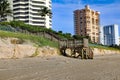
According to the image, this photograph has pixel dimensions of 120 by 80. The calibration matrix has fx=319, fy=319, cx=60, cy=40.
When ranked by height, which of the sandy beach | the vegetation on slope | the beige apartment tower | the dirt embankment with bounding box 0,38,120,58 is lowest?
the sandy beach

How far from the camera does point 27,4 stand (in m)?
156

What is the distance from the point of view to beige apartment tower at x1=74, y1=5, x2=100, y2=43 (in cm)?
→ 18150

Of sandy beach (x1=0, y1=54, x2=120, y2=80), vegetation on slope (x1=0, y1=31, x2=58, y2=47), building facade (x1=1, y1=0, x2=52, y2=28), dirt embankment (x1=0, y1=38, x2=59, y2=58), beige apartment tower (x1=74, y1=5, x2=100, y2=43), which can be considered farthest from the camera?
beige apartment tower (x1=74, y1=5, x2=100, y2=43)

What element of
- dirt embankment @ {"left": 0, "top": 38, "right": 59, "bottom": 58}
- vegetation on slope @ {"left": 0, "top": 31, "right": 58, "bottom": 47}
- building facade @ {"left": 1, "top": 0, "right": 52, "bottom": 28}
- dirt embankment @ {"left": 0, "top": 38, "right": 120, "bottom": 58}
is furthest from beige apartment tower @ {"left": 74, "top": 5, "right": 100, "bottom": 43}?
dirt embankment @ {"left": 0, "top": 38, "right": 59, "bottom": 58}

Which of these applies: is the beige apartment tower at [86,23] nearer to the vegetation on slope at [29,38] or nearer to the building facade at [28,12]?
the building facade at [28,12]

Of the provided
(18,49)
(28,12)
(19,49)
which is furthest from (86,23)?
(18,49)

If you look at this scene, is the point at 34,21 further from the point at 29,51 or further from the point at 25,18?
the point at 29,51

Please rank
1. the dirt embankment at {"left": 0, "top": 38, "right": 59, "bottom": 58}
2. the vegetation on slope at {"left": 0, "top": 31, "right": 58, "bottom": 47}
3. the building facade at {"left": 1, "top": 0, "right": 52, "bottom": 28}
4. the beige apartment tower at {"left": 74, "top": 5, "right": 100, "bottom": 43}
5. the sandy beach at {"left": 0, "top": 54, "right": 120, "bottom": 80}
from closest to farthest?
the sandy beach at {"left": 0, "top": 54, "right": 120, "bottom": 80} → the dirt embankment at {"left": 0, "top": 38, "right": 59, "bottom": 58} → the vegetation on slope at {"left": 0, "top": 31, "right": 58, "bottom": 47} → the building facade at {"left": 1, "top": 0, "right": 52, "bottom": 28} → the beige apartment tower at {"left": 74, "top": 5, "right": 100, "bottom": 43}

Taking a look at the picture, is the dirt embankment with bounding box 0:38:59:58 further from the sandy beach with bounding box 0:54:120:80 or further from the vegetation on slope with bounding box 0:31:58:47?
the sandy beach with bounding box 0:54:120:80

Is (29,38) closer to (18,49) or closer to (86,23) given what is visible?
(18,49)

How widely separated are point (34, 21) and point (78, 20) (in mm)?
39449

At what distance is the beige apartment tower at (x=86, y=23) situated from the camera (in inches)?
7146

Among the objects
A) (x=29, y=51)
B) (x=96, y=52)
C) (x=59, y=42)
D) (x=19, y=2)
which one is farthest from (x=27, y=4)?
(x=29, y=51)

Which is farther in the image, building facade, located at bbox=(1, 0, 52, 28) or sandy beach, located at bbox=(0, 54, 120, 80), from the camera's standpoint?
building facade, located at bbox=(1, 0, 52, 28)
